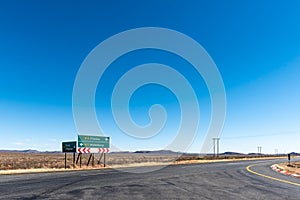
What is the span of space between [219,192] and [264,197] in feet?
5.15

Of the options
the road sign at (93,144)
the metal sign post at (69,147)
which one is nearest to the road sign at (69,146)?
the metal sign post at (69,147)

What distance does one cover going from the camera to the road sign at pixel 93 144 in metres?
31.7

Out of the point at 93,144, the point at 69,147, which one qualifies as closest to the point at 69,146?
the point at 69,147

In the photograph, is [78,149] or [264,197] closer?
[264,197]

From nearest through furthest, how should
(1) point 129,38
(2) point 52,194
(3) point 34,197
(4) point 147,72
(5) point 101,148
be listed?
(3) point 34,197
(2) point 52,194
(1) point 129,38
(4) point 147,72
(5) point 101,148

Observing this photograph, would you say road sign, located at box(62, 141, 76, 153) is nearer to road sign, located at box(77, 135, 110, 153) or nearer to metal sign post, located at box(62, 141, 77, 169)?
metal sign post, located at box(62, 141, 77, 169)

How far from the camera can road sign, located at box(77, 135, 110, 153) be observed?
104ft

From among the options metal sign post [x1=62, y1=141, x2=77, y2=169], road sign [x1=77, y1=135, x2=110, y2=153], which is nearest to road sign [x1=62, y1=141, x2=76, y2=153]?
metal sign post [x1=62, y1=141, x2=77, y2=169]

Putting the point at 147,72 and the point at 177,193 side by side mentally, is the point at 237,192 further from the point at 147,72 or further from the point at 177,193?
the point at 147,72

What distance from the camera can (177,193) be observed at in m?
10.3

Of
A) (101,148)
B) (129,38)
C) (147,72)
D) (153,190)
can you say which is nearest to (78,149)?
(101,148)

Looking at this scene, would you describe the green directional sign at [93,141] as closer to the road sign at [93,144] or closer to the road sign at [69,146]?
the road sign at [93,144]

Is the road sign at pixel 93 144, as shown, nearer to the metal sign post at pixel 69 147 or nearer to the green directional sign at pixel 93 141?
the green directional sign at pixel 93 141

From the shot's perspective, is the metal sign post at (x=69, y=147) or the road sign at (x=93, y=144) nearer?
the metal sign post at (x=69, y=147)
